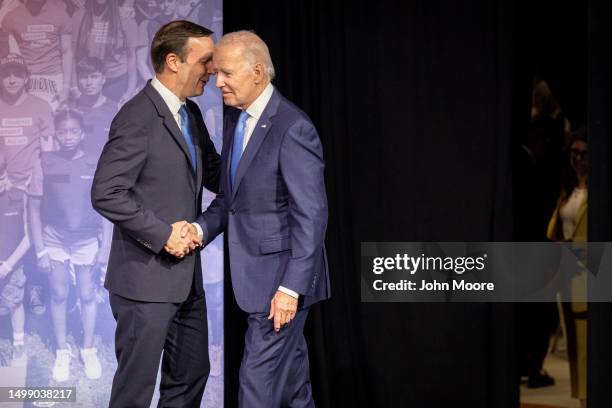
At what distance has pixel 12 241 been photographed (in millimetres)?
4160

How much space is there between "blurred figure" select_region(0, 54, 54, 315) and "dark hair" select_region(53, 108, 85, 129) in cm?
3

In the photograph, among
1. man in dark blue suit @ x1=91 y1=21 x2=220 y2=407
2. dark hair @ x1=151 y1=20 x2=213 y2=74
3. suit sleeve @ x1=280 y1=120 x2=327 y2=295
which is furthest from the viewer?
dark hair @ x1=151 y1=20 x2=213 y2=74

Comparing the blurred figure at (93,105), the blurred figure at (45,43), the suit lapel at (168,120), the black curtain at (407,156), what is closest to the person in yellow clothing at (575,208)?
the black curtain at (407,156)

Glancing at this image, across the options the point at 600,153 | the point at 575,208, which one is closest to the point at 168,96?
the point at 600,153

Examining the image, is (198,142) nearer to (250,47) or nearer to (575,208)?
(250,47)

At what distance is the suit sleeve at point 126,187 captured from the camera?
9.64ft

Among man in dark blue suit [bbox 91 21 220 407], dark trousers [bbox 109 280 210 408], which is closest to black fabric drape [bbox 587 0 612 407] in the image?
man in dark blue suit [bbox 91 21 220 407]

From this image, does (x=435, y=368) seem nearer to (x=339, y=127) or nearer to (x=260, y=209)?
(x=339, y=127)

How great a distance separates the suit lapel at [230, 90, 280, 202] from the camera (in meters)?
2.95

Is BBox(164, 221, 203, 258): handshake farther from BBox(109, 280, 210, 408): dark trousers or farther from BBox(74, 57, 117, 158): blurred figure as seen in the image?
BBox(74, 57, 117, 158): blurred figure

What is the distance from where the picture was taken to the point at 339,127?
4047mm

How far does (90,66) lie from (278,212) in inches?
66.7

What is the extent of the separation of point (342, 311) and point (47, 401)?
5.11 feet

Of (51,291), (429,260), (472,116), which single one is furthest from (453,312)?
(51,291)
